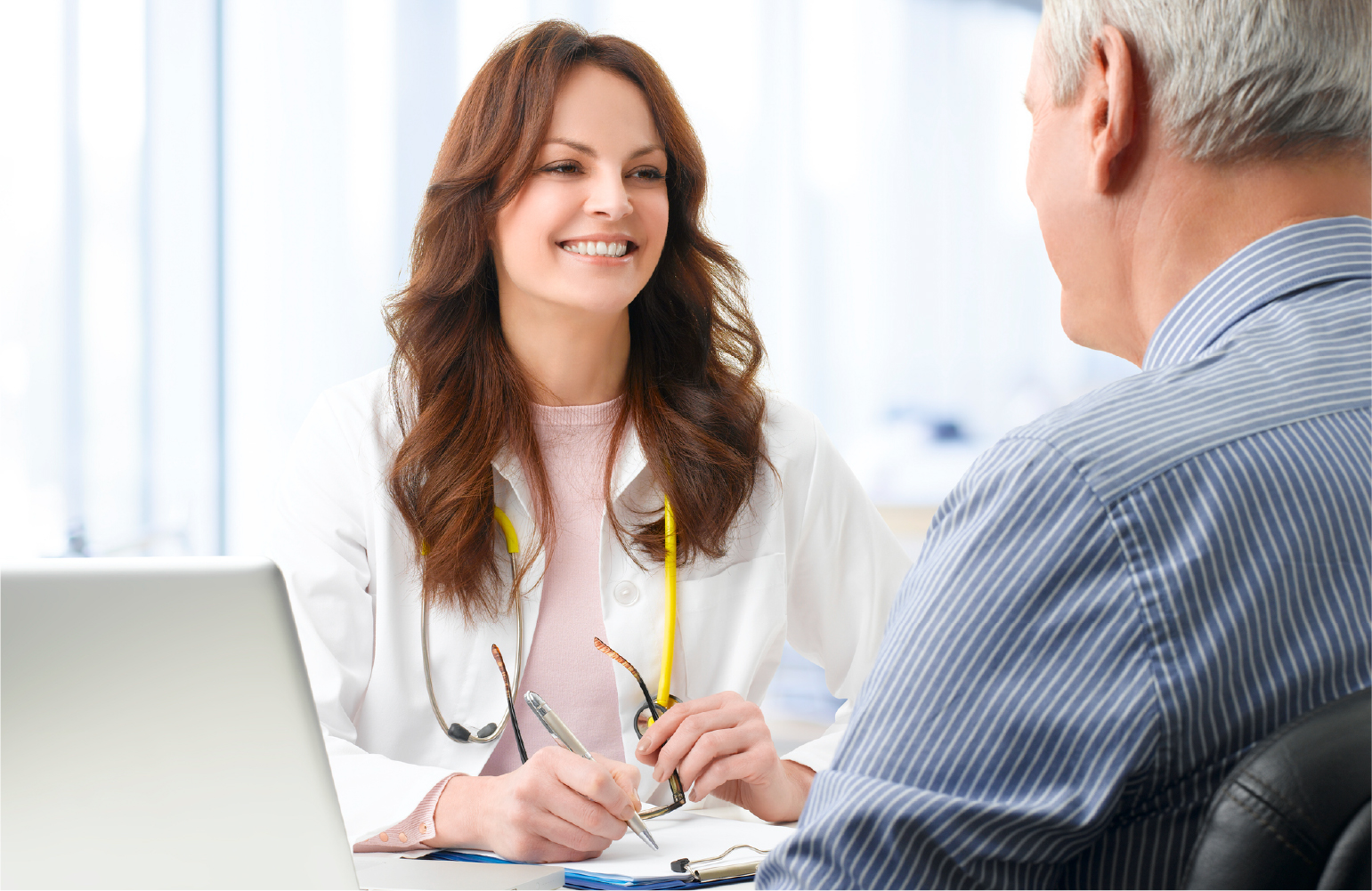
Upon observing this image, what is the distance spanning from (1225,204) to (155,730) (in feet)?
2.41

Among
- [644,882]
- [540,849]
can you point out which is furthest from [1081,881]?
[540,849]

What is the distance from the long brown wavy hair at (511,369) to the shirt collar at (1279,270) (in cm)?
86

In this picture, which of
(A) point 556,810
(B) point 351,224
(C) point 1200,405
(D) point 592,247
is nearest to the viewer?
(C) point 1200,405

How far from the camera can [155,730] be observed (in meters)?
0.61

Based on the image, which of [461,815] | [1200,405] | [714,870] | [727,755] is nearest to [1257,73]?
[1200,405]

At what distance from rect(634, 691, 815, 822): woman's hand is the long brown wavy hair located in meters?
0.32

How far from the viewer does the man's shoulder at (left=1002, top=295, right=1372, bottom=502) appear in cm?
57

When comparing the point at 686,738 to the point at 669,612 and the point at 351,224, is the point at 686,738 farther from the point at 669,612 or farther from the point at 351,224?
the point at 351,224

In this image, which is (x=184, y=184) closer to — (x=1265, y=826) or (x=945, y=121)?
(x=945, y=121)

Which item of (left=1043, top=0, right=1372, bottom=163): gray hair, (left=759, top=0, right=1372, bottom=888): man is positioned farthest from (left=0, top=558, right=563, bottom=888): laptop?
(left=1043, top=0, right=1372, bottom=163): gray hair

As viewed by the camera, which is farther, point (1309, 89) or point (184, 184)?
point (184, 184)

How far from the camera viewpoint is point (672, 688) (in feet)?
4.70

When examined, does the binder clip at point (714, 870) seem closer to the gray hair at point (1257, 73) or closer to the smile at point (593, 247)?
the gray hair at point (1257, 73)

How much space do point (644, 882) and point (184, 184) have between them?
2035 millimetres
